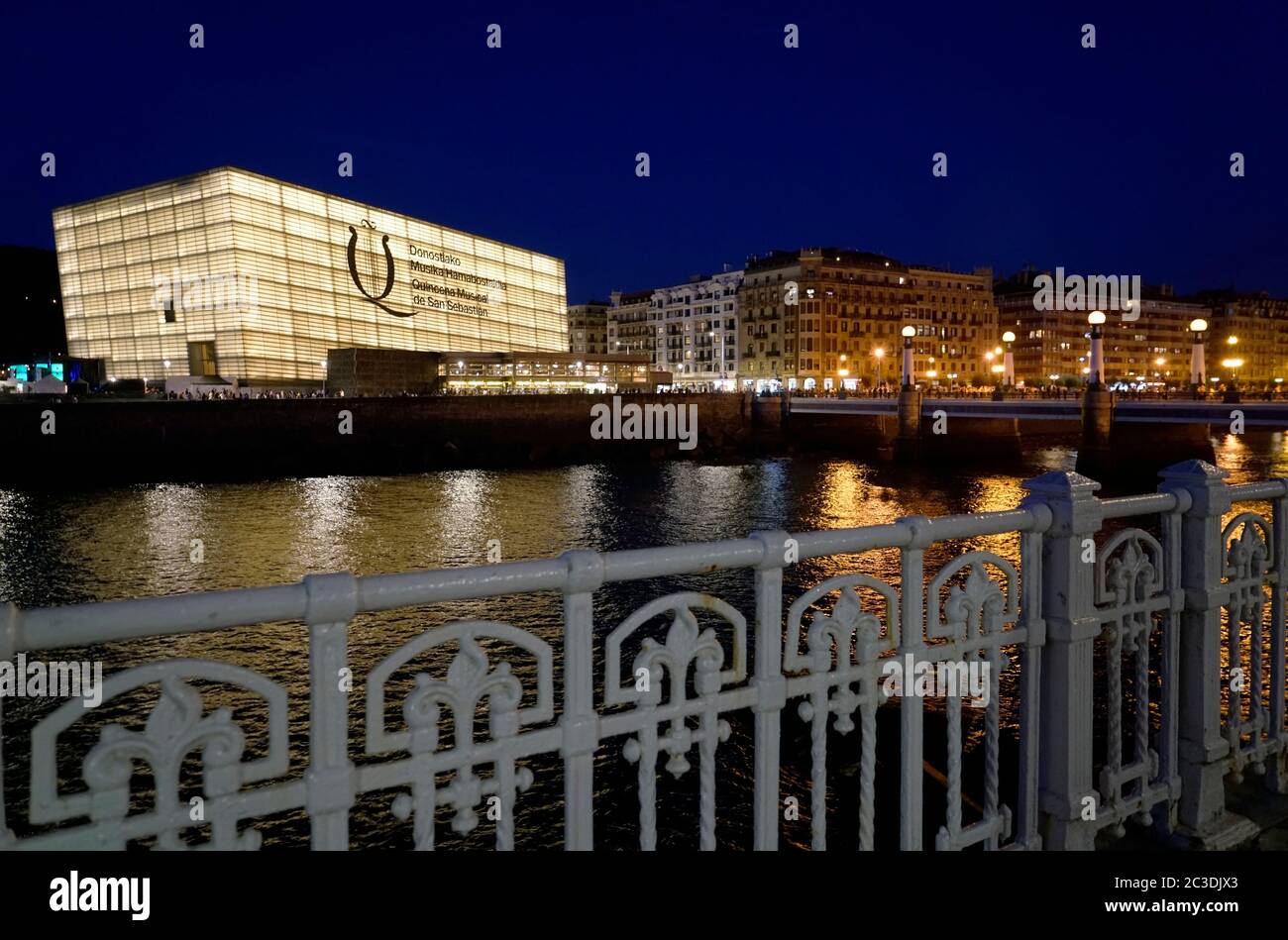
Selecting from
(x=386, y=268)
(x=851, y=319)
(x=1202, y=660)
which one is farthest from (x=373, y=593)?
(x=851, y=319)

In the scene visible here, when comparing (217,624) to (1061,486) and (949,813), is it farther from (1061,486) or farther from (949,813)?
(1061,486)

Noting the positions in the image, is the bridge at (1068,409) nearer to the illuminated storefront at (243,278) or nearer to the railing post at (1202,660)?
the illuminated storefront at (243,278)

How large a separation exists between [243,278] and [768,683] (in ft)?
249

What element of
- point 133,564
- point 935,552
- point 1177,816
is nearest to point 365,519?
point 133,564

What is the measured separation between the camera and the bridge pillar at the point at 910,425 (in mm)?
59750

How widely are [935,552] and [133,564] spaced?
74.0ft

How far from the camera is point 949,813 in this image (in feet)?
12.5

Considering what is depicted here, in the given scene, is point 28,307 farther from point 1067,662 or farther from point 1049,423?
point 1067,662

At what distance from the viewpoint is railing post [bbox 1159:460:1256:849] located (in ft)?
14.8

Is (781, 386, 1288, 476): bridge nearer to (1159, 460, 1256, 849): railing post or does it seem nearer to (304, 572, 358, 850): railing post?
(1159, 460, 1256, 849): railing post

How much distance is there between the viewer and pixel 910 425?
2375 inches

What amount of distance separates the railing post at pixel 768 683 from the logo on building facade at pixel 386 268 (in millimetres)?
83398

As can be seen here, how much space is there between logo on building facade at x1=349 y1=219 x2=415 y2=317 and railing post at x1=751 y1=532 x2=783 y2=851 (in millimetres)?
83398

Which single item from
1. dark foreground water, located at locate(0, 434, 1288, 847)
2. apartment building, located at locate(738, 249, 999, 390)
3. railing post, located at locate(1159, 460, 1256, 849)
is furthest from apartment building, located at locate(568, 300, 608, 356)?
railing post, located at locate(1159, 460, 1256, 849)
